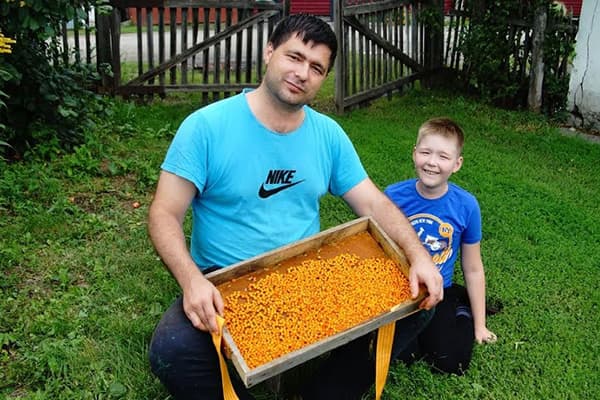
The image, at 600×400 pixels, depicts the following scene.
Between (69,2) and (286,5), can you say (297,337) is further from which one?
(286,5)

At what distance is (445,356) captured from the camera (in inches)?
120

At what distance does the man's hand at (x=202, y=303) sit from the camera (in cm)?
216

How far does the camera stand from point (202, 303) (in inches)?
85.4

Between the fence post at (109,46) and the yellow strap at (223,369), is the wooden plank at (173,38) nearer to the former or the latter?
the fence post at (109,46)

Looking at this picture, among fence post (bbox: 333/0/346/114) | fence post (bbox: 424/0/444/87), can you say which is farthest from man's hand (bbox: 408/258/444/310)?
fence post (bbox: 424/0/444/87)

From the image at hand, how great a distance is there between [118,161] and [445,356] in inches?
137

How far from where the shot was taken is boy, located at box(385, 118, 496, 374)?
3.11 metres

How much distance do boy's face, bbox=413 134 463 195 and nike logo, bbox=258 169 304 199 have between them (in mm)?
796

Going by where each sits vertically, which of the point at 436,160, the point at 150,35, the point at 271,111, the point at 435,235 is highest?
the point at 271,111

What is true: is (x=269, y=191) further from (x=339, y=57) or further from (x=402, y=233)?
(x=339, y=57)

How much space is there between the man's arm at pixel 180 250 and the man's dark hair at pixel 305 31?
0.72 meters

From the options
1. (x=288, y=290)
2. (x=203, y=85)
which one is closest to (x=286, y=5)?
(x=203, y=85)

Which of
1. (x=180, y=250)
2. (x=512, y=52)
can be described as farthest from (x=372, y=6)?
(x=180, y=250)

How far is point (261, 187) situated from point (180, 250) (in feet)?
1.61
